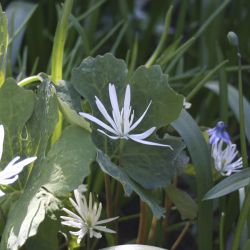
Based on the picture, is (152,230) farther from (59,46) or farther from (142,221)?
(59,46)

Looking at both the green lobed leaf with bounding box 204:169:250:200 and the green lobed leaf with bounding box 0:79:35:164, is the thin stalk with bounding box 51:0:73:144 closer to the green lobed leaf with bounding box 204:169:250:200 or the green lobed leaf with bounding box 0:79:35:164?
the green lobed leaf with bounding box 0:79:35:164

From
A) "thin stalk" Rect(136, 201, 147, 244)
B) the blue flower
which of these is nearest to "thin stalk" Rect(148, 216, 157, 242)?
"thin stalk" Rect(136, 201, 147, 244)

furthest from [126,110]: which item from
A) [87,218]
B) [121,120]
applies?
[87,218]

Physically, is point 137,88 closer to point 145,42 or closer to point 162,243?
point 162,243

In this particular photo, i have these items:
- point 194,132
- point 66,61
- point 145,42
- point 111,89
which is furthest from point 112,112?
point 145,42

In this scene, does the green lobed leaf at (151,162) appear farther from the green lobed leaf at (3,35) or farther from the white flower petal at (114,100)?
the green lobed leaf at (3,35)
